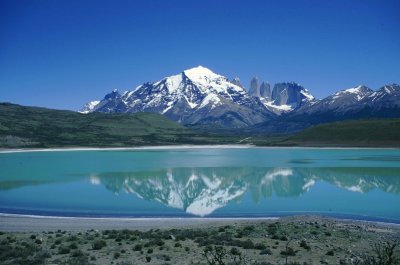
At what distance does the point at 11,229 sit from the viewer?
114 feet

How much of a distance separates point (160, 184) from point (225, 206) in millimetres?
23181

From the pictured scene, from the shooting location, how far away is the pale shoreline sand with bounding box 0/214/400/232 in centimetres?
3597

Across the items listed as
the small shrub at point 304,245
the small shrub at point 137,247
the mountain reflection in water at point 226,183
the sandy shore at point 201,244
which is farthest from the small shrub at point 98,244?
the mountain reflection in water at point 226,183

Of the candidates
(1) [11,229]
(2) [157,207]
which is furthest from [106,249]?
(2) [157,207]

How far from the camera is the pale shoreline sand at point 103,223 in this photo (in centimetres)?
3597

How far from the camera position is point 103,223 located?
38.8m

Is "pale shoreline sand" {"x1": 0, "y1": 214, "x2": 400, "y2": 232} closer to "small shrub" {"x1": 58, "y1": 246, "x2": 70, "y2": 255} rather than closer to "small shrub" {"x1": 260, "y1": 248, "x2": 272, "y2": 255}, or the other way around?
"small shrub" {"x1": 58, "y1": 246, "x2": 70, "y2": 255}

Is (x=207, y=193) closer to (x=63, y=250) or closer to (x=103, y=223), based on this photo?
(x=103, y=223)

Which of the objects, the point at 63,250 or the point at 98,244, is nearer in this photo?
the point at 63,250

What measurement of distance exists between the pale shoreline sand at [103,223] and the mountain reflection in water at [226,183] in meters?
6.73

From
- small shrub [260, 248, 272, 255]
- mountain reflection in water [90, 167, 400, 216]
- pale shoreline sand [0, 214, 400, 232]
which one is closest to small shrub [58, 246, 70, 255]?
pale shoreline sand [0, 214, 400, 232]

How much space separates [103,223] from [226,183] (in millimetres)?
38342

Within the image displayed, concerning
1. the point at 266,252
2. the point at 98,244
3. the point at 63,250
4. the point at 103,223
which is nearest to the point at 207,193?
the point at 103,223

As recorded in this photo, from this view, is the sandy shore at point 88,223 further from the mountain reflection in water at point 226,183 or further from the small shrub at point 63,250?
the small shrub at point 63,250
